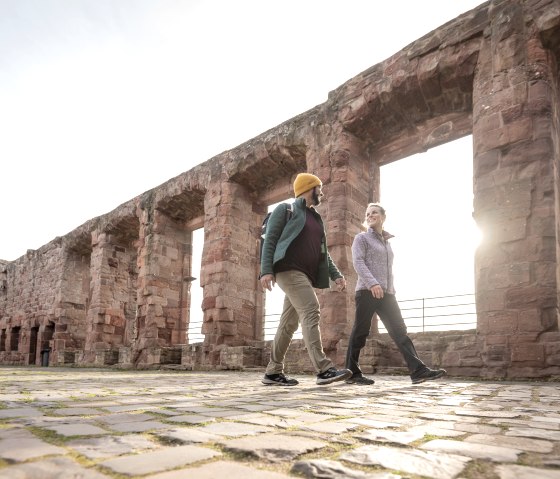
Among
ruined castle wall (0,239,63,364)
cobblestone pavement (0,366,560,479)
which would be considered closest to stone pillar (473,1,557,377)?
cobblestone pavement (0,366,560,479)

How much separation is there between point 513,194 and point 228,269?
235 inches

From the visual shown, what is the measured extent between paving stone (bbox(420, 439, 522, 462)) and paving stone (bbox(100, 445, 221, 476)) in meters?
0.71

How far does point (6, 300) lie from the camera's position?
65.1 ft

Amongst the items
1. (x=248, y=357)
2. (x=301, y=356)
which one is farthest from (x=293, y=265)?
(x=248, y=357)

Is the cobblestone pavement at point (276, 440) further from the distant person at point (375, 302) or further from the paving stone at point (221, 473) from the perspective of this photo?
the distant person at point (375, 302)

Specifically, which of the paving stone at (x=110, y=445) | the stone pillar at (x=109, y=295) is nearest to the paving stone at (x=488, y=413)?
the paving stone at (x=110, y=445)

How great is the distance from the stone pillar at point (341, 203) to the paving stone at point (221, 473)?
227 inches

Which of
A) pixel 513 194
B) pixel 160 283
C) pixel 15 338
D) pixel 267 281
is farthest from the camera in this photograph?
pixel 15 338

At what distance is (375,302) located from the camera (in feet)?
14.7

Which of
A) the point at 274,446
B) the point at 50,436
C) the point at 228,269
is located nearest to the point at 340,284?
the point at 274,446

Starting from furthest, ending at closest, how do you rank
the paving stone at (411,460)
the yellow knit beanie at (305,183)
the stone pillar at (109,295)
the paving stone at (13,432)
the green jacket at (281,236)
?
1. the stone pillar at (109,295)
2. the yellow knit beanie at (305,183)
3. the green jacket at (281,236)
4. the paving stone at (13,432)
5. the paving stone at (411,460)

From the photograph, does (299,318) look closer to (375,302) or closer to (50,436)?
(375,302)

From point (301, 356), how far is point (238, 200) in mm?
4218

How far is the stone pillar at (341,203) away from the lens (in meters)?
7.07
